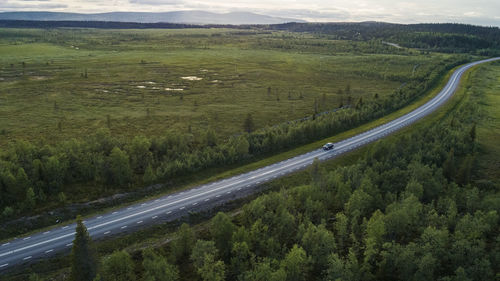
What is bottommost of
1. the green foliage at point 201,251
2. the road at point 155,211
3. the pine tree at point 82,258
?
the road at point 155,211

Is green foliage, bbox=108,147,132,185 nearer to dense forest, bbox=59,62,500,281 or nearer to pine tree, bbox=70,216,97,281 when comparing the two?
dense forest, bbox=59,62,500,281

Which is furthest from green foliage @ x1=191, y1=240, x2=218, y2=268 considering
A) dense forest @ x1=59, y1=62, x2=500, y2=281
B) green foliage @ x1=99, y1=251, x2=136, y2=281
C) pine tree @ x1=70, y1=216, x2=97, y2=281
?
pine tree @ x1=70, y1=216, x2=97, y2=281

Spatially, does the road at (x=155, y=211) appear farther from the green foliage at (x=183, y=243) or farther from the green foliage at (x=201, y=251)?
the green foliage at (x=201, y=251)

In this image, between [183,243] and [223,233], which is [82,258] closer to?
[183,243]

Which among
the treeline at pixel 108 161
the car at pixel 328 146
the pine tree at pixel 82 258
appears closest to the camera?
the pine tree at pixel 82 258

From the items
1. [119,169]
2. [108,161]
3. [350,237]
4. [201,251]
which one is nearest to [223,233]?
[201,251]

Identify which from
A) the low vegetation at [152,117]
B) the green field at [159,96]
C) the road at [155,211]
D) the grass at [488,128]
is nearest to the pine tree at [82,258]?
the road at [155,211]

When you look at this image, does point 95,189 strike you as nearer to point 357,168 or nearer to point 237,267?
point 237,267
